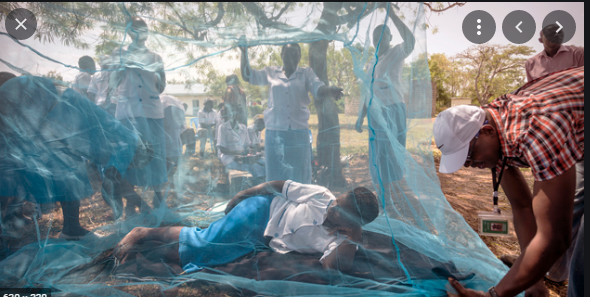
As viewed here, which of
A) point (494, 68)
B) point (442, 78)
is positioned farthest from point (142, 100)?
point (442, 78)

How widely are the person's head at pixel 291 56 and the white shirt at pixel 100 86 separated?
1036 mm

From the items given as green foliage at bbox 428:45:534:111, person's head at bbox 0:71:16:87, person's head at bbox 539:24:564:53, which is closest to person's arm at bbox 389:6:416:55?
person's head at bbox 539:24:564:53

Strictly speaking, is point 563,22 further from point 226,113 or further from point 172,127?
point 172,127

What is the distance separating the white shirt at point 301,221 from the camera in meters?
1.82

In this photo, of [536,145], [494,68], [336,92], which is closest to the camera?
[536,145]

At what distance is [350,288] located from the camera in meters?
1.63

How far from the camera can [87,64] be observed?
190cm

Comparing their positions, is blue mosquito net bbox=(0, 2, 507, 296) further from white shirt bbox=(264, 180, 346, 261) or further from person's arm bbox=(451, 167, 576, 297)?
person's arm bbox=(451, 167, 576, 297)

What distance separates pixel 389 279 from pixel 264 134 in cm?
105

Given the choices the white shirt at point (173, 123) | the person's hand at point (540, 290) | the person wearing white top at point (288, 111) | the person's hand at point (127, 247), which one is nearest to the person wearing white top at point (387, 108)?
the person wearing white top at point (288, 111)

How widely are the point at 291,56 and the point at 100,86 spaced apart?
45.4 inches

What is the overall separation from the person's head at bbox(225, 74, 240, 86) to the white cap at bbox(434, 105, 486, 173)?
117cm

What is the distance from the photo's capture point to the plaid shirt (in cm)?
93

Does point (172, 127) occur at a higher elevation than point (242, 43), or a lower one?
lower
